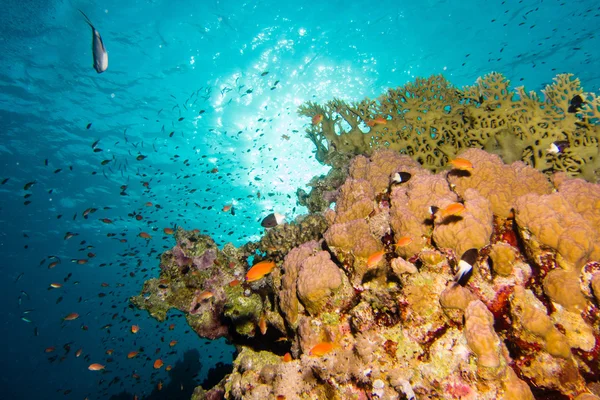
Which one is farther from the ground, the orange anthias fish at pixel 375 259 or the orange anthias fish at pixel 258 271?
the orange anthias fish at pixel 258 271

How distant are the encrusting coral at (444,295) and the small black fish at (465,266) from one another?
2 cm

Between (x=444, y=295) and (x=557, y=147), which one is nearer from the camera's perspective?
(x=444, y=295)

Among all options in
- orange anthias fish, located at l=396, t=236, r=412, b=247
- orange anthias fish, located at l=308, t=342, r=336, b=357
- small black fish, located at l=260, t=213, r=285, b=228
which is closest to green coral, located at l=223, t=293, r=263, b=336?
small black fish, located at l=260, t=213, r=285, b=228

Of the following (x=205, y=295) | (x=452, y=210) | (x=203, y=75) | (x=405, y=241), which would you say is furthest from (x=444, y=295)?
(x=203, y=75)

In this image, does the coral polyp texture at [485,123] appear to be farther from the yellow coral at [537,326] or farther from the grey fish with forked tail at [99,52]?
the grey fish with forked tail at [99,52]

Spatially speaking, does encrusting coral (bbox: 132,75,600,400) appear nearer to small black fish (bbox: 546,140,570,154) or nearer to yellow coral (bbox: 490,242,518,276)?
yellow coral (bbox: 490,242,518,276)

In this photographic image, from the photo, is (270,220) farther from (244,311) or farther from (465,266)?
(465,266)

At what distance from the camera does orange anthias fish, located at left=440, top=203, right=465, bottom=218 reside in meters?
2.80

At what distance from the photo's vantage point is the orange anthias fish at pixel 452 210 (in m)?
2.80

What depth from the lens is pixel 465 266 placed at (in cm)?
259

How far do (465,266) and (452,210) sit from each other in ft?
1.99

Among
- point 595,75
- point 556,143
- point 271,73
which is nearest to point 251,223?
point 271,73

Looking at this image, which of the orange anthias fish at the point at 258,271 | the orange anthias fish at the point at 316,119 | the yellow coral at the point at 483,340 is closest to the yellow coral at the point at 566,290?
the yellow coral at the point at 483,340

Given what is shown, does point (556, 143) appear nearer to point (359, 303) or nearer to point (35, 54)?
point (359, 303)
